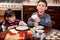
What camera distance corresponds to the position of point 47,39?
7.34 feet

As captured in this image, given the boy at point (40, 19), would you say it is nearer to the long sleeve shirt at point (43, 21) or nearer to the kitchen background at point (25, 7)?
the long sleeve shirt at point (43, 21)

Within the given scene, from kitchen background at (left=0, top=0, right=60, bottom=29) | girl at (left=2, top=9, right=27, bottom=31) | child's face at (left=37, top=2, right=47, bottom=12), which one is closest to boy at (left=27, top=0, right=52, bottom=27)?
child's face at (left=37, top=2, right=47, bottom=12)

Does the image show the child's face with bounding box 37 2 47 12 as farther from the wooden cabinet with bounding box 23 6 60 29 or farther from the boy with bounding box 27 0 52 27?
the wooden cabinet with bounding box 23 6 60 29

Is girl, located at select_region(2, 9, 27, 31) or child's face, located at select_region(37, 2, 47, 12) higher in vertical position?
child's face, located at select_region(37, 2, 47, 12)

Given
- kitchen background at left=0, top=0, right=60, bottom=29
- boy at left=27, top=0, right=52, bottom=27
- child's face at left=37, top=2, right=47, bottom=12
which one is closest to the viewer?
boy at left=27, top=0, right=52, bottom=27

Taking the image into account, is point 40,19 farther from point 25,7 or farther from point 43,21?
point 25,7

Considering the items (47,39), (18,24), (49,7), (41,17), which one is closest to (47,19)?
(41,17)

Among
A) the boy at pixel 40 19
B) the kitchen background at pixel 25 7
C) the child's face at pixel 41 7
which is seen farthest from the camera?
the kitchen background at pixel 25 7

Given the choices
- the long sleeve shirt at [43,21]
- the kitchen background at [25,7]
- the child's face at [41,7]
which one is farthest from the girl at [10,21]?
the kitchen background at [25,7]

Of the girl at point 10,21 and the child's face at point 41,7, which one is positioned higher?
the child's face at point 41,7

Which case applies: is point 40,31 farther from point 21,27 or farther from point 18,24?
point 18,24

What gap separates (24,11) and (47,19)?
4.17 ft

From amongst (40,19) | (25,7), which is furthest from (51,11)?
(40,19)

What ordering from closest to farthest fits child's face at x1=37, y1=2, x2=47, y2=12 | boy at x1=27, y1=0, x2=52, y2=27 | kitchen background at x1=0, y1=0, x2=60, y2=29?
boy at x1=27, y1=0, x2=52, y2=27 < child's face at x1=37, y1=2, x2=47, y2=12 < kitchen background at x1=0, y1=0, x2=60, y2=29
